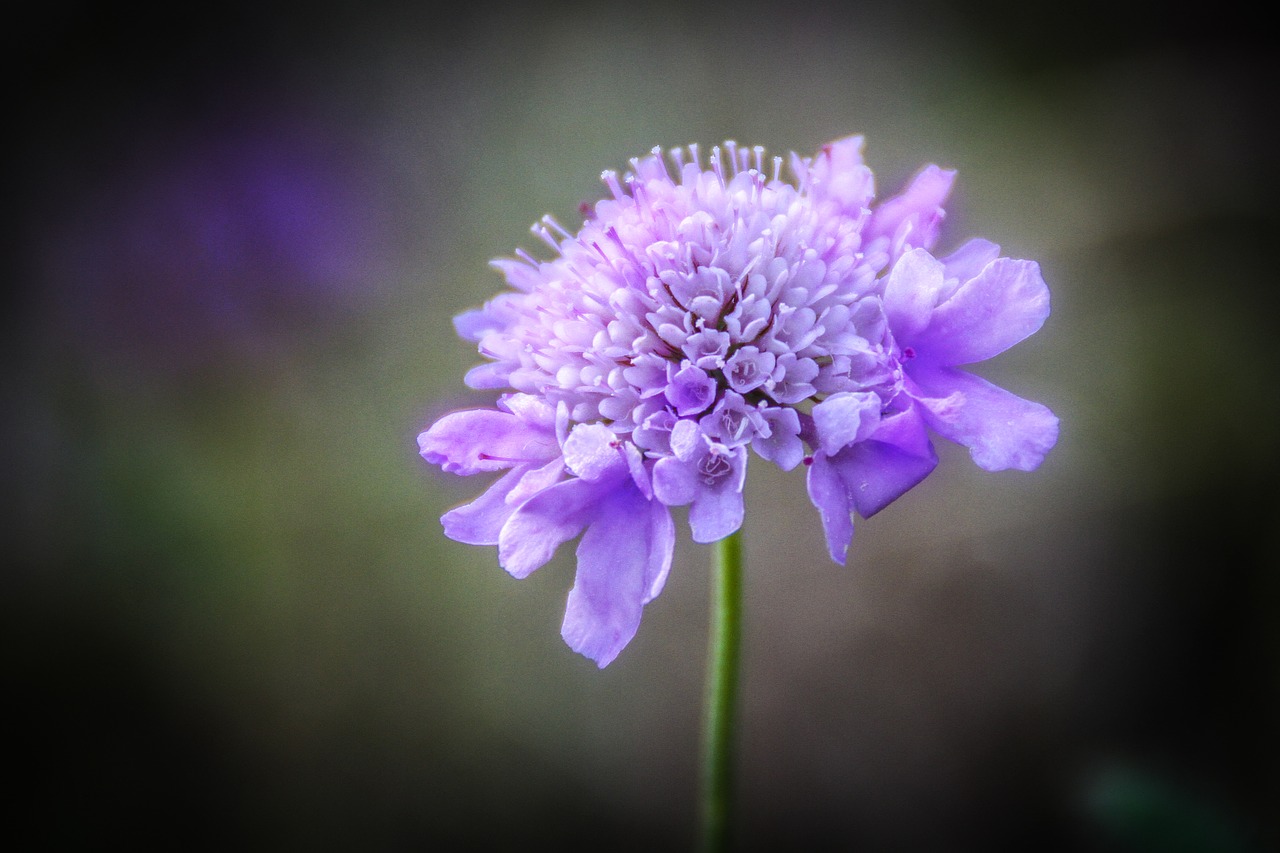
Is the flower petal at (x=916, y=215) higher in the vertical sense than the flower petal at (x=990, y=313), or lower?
higher

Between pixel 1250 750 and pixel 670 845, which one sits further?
pixel 670 845

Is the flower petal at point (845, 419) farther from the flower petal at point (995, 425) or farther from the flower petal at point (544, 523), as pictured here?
the flower petal at point (544, 523)

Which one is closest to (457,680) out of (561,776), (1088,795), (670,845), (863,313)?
(561,776)

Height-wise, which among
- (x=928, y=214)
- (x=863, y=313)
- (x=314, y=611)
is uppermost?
(x=928, y=214)

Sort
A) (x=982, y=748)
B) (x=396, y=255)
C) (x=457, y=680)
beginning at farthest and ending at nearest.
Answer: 1. (x=396, y=255)
2. (x=457, y=680)
3. (x=982, y=748)

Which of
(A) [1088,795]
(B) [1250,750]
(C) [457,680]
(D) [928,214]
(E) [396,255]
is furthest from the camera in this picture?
(E) [396,255]

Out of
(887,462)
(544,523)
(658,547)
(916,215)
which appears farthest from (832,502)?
(916,215)

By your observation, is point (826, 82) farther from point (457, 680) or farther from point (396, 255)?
point (457, 680)

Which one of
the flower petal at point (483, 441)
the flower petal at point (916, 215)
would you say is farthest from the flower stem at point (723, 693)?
the flower petal at point (916, 215)

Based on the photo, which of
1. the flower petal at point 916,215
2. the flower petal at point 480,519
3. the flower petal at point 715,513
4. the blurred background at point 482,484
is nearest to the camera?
the flower petal at point 715,513
